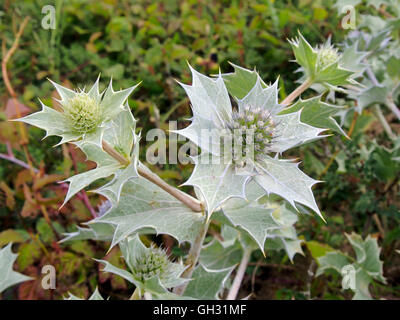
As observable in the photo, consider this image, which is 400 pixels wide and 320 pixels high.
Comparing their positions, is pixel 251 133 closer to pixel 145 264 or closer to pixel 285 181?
pixel 285 181

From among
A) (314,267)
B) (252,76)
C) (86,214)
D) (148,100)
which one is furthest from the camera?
(148,100)

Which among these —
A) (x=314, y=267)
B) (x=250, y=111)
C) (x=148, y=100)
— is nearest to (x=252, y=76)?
(x=250, y=111)

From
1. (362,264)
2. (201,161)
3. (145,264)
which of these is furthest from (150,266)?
(362,264)

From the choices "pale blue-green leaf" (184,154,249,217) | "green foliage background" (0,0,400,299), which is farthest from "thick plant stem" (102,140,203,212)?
"green foliage background" (0,0,400,299)

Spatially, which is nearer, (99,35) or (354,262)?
(354,262)

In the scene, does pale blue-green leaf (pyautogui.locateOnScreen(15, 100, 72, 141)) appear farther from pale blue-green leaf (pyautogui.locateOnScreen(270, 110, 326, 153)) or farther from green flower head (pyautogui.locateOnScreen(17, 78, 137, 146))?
pale blue-green leaf (pyautogui.locateOnScreen(270, 110, 326, 153))

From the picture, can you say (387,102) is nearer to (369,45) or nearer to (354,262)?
(369,45)

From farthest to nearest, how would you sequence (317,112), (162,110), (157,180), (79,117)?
(162,110) < (317,112) < (157,180) < (79,117)
